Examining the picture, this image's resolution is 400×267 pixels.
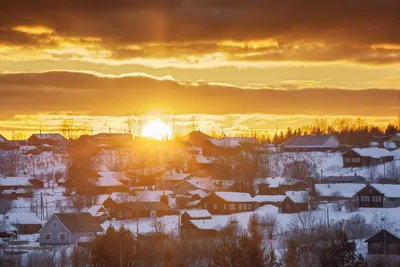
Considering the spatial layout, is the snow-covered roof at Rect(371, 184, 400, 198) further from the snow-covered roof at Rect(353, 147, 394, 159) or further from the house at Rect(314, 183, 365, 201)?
the snow-covered roof at Rect(353, 147, 394, 159)

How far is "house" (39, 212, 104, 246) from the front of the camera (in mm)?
60469

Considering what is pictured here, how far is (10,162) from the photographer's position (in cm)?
10175

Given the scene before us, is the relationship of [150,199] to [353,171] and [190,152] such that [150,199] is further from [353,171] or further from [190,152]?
[190,152]

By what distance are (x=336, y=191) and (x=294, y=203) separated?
5.43 meters

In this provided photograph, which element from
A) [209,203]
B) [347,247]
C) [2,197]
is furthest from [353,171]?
[347,247]

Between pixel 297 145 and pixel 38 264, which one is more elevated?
pixel 297 145

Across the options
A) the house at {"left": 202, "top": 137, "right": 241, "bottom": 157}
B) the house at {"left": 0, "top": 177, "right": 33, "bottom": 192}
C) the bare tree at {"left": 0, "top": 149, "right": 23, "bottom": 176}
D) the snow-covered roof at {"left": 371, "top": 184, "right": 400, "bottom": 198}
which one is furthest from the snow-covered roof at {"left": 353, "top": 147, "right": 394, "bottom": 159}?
the bare tree at {"left": 0, "top": 149, "right": 23, "bottom": 176}

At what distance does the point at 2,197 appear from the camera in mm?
78875

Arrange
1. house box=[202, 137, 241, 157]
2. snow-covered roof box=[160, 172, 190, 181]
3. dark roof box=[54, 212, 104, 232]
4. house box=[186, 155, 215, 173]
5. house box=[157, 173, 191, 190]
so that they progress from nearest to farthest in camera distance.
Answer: dark roof box=[54, 212, 104, 232], house box=[157, 173, 191, 190], snow-covered roof box=[160, 172, 190, 181], house box=[186, 155, 215, 173], house box=[202, 137, 241, 157]

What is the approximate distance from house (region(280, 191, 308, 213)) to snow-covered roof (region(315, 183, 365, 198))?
8.62 ft

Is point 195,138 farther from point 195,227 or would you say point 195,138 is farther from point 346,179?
point 195,227

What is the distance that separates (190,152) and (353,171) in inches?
1145

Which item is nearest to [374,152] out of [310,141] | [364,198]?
[310,141]

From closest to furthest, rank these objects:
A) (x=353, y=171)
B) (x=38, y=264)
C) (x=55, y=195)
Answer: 1. (x=38, y=264)
2. (x=55, y=195)
3. (x=353, y=171)
